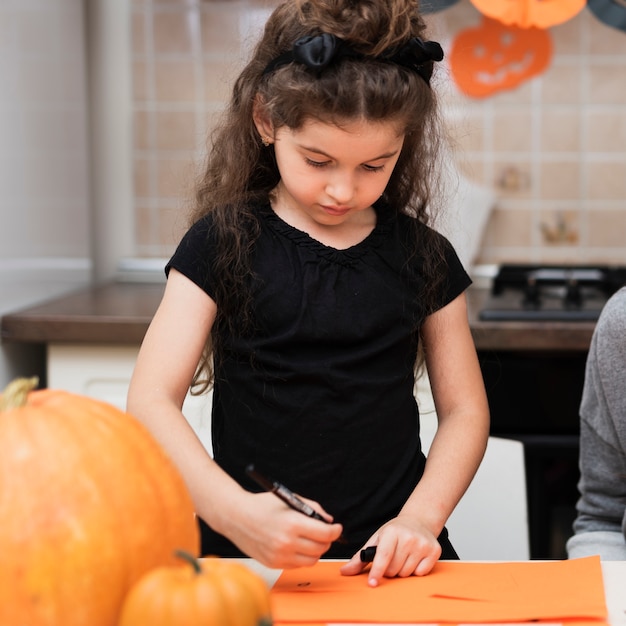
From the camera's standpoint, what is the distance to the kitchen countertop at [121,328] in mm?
1744

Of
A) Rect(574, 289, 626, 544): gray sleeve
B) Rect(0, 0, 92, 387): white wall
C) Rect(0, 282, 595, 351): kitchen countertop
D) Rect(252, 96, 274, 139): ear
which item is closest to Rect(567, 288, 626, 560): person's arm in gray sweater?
Rect(574, 289, 626, 544): gray sleeve

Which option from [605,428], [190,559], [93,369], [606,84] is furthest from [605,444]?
[606,84]

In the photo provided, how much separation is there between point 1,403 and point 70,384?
127cm

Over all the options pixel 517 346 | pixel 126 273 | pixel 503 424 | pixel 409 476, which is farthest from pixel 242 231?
pixel 126 273

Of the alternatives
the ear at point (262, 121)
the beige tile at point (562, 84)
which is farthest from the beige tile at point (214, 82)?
the ear at point (262, 121)

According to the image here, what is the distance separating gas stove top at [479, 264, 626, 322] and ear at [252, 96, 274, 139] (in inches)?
31.7

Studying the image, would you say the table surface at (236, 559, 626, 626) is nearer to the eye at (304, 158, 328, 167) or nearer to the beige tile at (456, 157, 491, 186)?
the eye at (304, 158, 328, 167)

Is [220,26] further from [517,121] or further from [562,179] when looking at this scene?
[562,179]

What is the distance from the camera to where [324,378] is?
3.56 ft

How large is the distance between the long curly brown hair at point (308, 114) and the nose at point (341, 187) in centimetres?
5

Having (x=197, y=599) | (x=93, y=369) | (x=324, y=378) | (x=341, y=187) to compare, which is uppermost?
(x=341, y=187)

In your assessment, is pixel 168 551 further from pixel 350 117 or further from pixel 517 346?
pixel 517 346

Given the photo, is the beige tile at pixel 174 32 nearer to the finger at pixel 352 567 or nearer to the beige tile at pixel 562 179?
the beige tile at pixel 562 179

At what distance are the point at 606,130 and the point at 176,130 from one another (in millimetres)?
998
